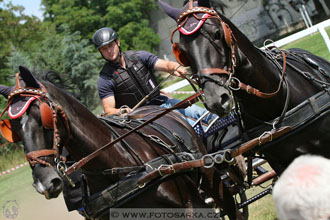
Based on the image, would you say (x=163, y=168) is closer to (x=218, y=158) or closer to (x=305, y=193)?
(x=218, y=158)

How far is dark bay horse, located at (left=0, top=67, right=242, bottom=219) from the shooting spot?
3.68 m

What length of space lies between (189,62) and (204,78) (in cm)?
31

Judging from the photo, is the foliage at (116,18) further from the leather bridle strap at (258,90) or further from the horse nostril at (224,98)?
the horse nostril at (224,98)

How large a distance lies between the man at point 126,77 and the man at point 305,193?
3763 mm

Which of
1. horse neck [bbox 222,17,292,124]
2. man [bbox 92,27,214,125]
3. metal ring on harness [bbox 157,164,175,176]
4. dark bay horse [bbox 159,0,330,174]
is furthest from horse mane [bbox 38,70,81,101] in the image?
horse neck [bbox 222,17,292,124]

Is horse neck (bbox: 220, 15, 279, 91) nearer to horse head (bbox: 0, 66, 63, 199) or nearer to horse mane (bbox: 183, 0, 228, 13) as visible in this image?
horse mane (bbox: 183, 0, 228, 13)

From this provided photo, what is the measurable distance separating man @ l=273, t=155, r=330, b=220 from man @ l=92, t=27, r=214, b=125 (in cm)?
376

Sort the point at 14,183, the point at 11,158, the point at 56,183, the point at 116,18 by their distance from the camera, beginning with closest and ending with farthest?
1. the point at 56,183
2. the point at 14,183
3. the point at 11,158
4. the point at 116,18

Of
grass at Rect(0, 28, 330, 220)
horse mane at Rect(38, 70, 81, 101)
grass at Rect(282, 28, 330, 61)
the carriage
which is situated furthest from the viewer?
grass at Rect(282, 28, 330, 61)

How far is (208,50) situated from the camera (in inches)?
150

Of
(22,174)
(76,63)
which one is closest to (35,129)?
(22,174)

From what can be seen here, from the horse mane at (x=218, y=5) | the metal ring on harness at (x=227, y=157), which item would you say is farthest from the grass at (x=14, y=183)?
the horse mane at (x=218, y=5)

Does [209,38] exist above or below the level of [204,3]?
below

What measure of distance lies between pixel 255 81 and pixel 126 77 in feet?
6.52
